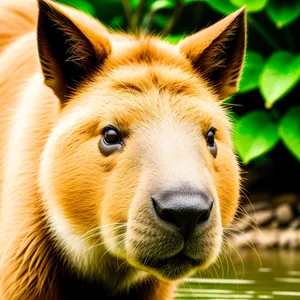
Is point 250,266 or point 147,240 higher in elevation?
point 147,240

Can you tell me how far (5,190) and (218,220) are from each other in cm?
142

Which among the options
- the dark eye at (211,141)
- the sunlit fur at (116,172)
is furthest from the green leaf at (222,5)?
the dark eye at (211,141)

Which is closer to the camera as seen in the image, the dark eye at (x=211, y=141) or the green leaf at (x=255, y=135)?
the dark eye at (x=211, y=141)

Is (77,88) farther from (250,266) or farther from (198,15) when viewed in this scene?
(198,15)

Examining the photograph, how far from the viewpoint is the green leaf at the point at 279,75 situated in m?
11.0

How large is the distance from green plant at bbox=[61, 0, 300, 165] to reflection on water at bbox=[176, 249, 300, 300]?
179cm

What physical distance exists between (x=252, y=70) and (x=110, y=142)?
7529mm

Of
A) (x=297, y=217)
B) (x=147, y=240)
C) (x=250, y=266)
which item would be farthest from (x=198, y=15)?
(x=147, y=240)

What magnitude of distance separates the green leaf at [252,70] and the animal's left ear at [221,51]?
6.49m

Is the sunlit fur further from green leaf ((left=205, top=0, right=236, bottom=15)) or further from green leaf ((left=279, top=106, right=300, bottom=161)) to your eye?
green leaf ((left=205, top=0, right=236, bottom=15))

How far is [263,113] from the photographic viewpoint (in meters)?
12.0

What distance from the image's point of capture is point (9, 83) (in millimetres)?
6129

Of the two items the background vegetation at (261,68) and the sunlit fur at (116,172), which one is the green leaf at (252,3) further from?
the sunlit fur at (116,172)

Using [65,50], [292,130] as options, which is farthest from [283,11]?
[65,50]
